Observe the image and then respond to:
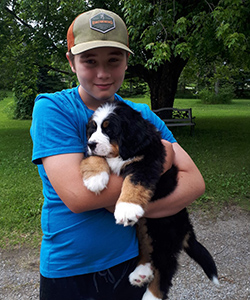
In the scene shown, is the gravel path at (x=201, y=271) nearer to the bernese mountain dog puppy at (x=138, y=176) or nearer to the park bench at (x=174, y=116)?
the bernese mountain dog puppy at (x=138, y=176)

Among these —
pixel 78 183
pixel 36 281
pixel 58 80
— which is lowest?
pixel 58 80

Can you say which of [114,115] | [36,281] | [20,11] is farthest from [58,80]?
[114,115]

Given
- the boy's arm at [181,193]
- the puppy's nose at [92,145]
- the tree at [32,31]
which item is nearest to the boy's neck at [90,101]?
the puppy's nose at [92,145]

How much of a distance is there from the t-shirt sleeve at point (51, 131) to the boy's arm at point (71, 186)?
0.04 metres

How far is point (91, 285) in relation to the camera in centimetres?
179

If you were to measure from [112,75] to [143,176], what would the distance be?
1.95ft

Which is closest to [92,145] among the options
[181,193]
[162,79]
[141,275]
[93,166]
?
[93,166]

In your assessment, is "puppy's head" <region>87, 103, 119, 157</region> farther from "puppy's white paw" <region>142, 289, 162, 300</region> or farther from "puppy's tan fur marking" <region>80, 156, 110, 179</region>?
"puppy's white paw" <region>142, 289, 162, 300</region>

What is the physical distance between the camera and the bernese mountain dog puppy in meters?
1.66

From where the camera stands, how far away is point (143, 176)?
1.78 metres

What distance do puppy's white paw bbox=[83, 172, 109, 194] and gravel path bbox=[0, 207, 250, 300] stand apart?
269 centimetres

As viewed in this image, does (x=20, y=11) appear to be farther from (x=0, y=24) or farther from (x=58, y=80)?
(x=58, y=80)

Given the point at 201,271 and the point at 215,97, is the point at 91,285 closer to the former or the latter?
the point at 201,271

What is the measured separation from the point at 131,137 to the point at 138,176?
245 mm
